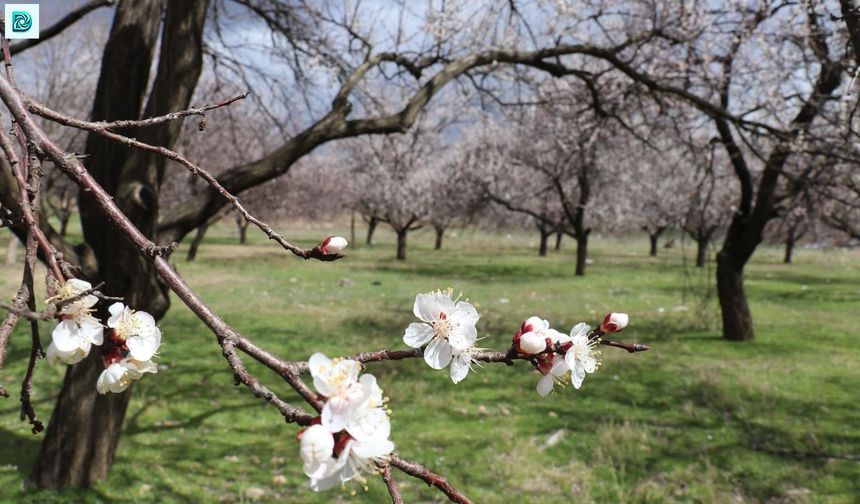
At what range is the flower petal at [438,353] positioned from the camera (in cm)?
108

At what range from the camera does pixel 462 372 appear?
3.59 feet

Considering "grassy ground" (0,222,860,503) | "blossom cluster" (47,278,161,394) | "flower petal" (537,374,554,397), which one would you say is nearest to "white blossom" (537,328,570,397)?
"flower petal" (537,374,554,397)

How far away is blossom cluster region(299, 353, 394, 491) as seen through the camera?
0.73 metres

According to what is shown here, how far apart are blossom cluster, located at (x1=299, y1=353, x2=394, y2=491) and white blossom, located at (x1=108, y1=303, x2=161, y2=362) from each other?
0.32 metres

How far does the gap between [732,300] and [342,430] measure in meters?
10.3

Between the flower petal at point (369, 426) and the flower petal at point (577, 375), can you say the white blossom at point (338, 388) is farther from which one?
the flower petal at point (577, 375)

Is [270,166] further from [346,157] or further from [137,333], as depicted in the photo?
[346,157]

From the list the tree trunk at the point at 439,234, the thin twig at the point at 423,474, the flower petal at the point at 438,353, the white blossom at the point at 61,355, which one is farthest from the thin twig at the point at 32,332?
the tree trunk at the point at 439,234

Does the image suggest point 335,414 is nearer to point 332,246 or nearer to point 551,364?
point 332,246

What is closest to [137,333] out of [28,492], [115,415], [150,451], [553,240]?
[115,415]

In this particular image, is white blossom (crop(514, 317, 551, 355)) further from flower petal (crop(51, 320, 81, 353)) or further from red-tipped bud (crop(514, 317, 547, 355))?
flower petal (crop(51, 320, 81, 353))

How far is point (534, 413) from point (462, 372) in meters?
5.56

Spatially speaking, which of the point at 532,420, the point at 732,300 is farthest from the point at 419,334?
the point at 732,300
